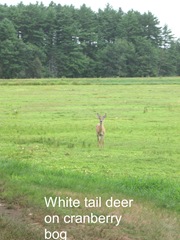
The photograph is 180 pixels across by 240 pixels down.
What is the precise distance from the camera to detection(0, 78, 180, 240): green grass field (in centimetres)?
824

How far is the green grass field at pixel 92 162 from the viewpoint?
324 inches

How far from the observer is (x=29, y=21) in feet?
300

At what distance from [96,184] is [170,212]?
210cm

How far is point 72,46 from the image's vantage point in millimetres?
92688

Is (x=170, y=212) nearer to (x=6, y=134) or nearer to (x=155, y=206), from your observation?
(x=155, y=206)

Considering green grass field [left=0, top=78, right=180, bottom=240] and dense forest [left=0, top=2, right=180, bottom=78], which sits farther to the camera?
dense forest [left=0, top=2, right=180, bottom=78]

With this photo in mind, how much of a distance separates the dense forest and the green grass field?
162ft

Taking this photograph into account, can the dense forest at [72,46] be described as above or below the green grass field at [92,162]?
above

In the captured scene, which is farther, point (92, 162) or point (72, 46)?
point (72, 46)

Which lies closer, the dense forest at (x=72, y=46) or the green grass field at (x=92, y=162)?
the green grass field at (x=92, y=162)

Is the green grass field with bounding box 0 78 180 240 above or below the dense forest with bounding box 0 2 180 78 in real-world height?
below

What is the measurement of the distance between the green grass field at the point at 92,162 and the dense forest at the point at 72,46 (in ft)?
162

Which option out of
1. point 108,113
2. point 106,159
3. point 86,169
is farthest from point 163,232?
point 108,113

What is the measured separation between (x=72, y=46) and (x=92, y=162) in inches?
3077
